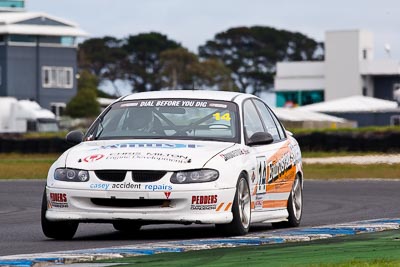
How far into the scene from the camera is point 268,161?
13789mm

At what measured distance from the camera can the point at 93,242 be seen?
1266cm

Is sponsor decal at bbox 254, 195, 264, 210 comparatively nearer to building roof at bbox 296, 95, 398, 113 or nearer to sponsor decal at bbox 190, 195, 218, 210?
sponsor decal at bbox 190, 195, 218, 210

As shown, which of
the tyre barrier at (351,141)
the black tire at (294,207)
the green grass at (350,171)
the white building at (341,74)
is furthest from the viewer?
the white building at (341,74)

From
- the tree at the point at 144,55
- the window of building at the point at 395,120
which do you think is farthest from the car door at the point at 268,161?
the tree at the point at 144,55

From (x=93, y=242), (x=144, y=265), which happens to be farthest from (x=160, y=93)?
(x=144, y=265)

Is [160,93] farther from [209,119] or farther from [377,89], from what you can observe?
[377,89]

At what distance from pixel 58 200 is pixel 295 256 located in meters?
2.81

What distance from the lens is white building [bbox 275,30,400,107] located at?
369ft

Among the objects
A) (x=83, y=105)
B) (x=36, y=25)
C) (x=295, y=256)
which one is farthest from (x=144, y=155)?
(x=36, y=25)

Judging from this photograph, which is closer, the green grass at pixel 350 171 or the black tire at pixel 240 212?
the black tire at pixel 240 212

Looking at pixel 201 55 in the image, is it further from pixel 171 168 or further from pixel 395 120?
pixel 171 168

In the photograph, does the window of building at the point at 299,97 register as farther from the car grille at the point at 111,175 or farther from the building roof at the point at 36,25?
the car grille at the point at 111,175

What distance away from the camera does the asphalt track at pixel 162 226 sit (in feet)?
41.3

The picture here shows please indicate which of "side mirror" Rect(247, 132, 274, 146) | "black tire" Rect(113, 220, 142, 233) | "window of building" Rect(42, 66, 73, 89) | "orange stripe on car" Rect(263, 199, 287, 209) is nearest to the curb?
"orange stripe on car" Rect(263, 199, 287, 209)
